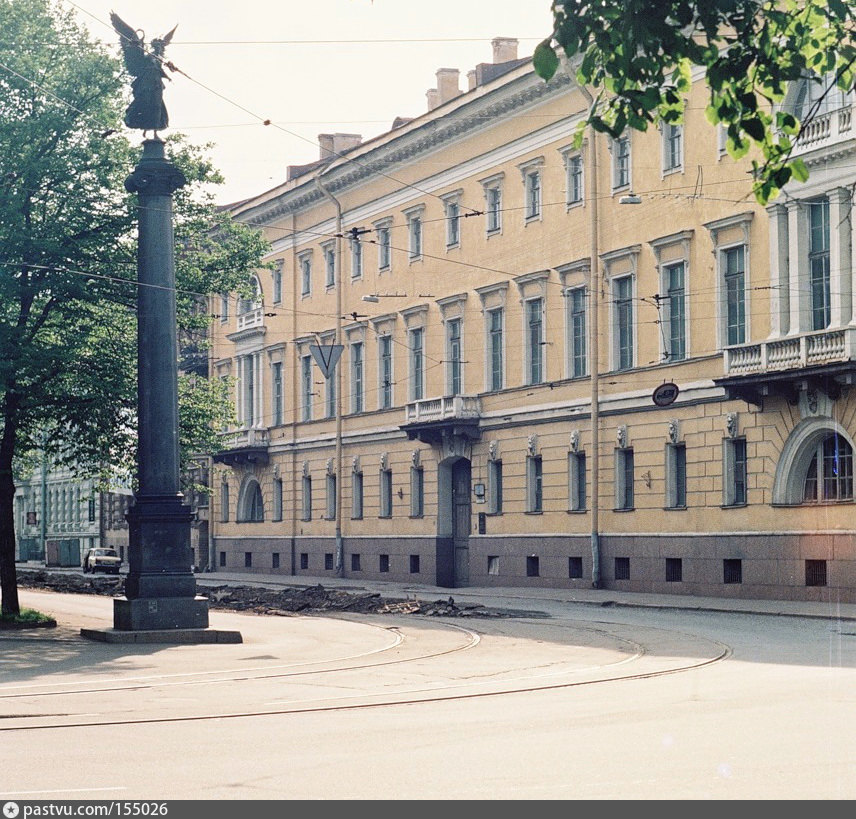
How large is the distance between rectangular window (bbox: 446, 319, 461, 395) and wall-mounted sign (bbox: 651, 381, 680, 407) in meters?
12.5

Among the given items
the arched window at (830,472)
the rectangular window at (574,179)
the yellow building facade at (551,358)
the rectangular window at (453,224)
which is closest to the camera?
the arched window at (830,472)

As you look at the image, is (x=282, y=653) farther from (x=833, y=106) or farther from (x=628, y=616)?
(x=833, y=106)

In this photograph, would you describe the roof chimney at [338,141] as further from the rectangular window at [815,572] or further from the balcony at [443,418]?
the rectangular window at [815,572]

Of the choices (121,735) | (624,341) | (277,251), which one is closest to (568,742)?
(121,735)

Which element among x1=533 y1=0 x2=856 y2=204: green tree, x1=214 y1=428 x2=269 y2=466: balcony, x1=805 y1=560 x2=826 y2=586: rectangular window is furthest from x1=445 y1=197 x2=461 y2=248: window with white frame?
x1=533 y1=0 x2=856 y2=204: green tree

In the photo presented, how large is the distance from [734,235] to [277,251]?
3141 cm

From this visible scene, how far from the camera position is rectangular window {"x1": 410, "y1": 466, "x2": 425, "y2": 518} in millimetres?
55219

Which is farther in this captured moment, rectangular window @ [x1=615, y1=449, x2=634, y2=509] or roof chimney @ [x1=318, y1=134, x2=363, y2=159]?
roof chimney @ [x1=318, y1=134, x2=363, y2=159]

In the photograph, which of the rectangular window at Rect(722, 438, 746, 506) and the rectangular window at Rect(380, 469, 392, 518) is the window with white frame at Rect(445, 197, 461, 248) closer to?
the rectangular window at Rect(380, 469, 392, 518)

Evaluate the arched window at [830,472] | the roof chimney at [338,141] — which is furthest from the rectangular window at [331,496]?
the arched window at [830,472]

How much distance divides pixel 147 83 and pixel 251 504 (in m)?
45.9

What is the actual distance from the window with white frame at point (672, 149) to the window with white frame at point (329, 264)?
71.8 feet

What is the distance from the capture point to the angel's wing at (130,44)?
Answer: 25.4 m

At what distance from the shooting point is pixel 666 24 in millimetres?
10125
